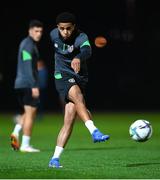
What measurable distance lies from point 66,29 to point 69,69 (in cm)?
64

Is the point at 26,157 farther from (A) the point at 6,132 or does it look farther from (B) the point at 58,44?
(A) the point at 6,132

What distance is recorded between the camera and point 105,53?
35.7m

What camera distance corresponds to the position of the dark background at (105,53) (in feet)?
114

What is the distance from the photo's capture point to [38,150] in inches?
554

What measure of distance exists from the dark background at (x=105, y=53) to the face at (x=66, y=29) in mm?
23517

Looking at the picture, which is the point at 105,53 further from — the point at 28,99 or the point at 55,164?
the point at 55,164

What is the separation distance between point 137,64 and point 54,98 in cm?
443

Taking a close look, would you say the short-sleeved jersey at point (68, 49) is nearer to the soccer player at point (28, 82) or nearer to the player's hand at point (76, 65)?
the player's hand at point (76, 65)

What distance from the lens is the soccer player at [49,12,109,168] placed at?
10.6m

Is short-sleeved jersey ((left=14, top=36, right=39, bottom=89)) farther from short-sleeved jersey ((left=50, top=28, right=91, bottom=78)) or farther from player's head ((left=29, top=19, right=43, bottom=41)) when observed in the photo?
short-sleeved jersey ((left=50, top=28, right=91, bottom=78))

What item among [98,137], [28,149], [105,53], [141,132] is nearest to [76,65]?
[98,137]

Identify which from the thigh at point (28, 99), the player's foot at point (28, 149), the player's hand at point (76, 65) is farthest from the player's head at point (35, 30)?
the player's hand at point (76, 65)

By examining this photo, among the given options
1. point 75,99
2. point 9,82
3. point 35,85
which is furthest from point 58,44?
point 9,82

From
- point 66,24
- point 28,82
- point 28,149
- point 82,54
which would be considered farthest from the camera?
point 28,82
